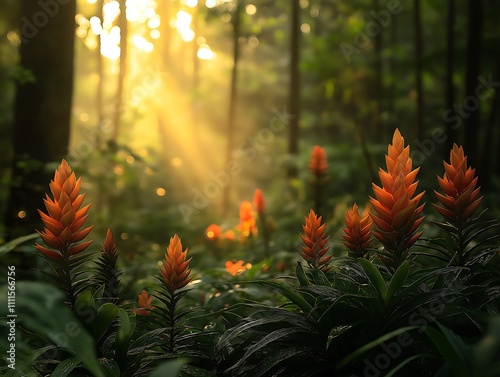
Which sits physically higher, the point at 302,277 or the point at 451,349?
the point at 302,277

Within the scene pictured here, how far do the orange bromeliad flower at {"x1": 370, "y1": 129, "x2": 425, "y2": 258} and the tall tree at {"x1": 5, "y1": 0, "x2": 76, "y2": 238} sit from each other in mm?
4908

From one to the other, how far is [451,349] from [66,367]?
1646mm

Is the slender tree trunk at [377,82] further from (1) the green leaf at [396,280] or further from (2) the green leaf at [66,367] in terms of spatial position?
(2) the green leaf at [66,367]

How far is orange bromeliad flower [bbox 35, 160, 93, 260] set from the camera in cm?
264

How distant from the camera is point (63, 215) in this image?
8.81ft

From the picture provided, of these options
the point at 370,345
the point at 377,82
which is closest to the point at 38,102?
the point at 370,345

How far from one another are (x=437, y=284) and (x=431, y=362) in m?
0.39

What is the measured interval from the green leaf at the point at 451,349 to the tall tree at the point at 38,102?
17.9 ft

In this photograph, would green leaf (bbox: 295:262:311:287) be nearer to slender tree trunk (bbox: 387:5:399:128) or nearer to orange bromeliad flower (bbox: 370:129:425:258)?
orange bromeliad flower (bbox: 370:129:425:258)

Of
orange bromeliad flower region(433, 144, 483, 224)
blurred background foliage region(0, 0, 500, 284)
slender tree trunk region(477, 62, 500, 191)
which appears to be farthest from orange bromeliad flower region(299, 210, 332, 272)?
slender tree trunk region(477, 62, 500, 191)

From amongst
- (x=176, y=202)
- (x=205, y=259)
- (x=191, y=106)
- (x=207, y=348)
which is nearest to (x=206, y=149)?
(x=191, y=106)

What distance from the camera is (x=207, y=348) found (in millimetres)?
2898

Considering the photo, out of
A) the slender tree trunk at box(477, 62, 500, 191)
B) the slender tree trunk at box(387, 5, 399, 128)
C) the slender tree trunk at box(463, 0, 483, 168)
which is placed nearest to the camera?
the slender tree trunk at box(463, 0, 483, 168)

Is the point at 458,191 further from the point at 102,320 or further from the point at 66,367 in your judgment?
the point at 66,367
